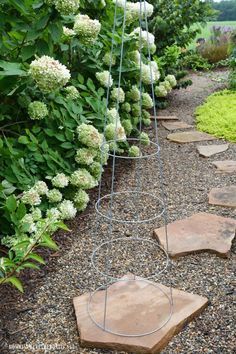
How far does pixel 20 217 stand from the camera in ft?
7.13

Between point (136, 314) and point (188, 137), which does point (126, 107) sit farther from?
point (136, 314)

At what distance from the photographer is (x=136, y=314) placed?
75.5 inches

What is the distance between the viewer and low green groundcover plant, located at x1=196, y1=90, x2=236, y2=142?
4.78 m

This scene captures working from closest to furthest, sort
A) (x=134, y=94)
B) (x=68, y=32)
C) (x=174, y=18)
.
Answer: (x=68, y=32), (x=134, y=94), (x=174, y=18)

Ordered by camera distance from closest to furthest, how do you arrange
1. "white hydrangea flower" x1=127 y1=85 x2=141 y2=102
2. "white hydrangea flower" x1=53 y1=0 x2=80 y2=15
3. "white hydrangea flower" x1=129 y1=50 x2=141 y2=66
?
"white hydrangea flower" x1=53 y1=0 x2=80 y2=15, "white hydrangea flower" x1=129 y1=50 x2=141 y2=66, "white hydrangea flower" x1=127 y1=85 x2=141 y2=102

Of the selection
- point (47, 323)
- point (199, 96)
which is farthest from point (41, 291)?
point (199, 96)

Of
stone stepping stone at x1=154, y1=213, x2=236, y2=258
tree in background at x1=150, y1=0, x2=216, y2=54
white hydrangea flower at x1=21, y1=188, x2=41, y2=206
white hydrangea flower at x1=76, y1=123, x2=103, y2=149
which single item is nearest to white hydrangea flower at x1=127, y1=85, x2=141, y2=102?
white hydrangea flower at x1=76, y1=123, x2=103, y2=149

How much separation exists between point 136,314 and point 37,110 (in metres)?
1.21

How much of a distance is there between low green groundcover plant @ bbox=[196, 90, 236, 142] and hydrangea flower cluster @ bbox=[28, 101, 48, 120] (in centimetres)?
254

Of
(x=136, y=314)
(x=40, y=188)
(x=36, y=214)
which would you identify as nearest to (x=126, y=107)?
(x=40, y=188)

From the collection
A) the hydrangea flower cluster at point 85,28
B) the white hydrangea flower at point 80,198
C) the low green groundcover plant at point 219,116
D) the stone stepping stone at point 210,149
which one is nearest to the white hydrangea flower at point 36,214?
the white hydrangea flower at point 80,198

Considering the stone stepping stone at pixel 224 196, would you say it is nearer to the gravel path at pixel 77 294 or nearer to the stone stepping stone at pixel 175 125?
the gravel path at pixel 77 294

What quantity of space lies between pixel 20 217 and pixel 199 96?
480 centimetres

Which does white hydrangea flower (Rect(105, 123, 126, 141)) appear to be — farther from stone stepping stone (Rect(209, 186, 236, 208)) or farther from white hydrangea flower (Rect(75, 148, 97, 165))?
stone stepping stone (Rect(209, 186, 236, 208))
